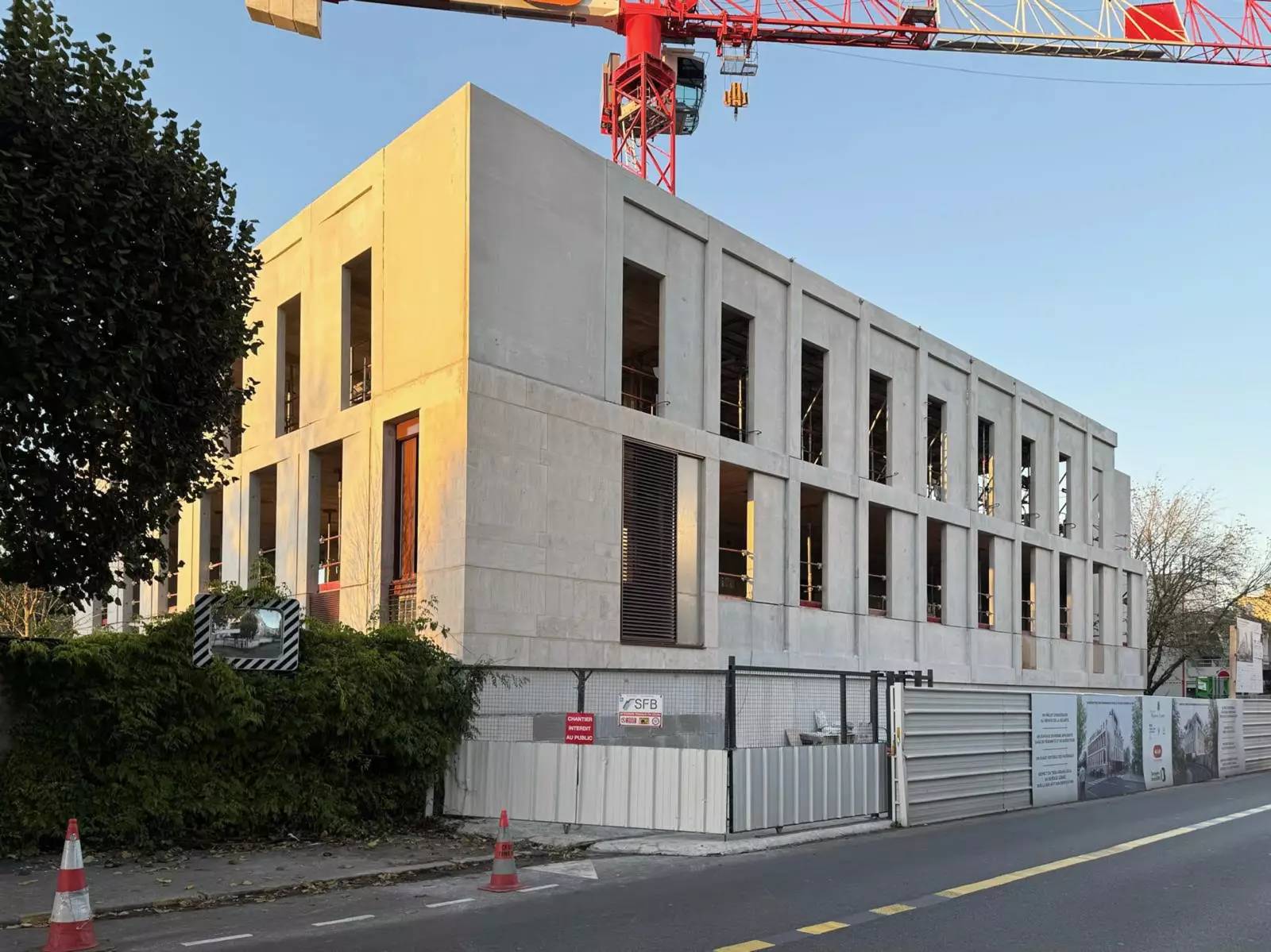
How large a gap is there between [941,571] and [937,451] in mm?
3674

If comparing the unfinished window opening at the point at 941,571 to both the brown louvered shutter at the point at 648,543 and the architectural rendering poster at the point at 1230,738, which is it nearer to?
the architectural rendering poster at the point at 1230,738

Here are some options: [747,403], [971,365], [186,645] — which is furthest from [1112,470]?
[186,645]

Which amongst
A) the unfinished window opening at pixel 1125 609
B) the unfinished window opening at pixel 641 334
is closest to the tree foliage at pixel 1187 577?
the unfinished window opening at pixel 1125 609

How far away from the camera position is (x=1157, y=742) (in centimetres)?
2467

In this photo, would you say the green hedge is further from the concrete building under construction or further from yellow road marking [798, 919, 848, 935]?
yellow road marking [798, 919, 848, 935]

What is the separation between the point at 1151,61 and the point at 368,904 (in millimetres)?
48305

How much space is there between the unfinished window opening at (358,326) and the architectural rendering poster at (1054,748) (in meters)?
14.1

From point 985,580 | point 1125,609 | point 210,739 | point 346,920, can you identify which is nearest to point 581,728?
point 210,739

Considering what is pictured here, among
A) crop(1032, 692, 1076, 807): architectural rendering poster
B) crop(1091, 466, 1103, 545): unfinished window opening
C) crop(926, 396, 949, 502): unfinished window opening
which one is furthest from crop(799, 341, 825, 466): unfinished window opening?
crop(1091, 466, 1103, 545): unfinished window opening

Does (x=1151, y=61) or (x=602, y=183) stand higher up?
(x=1151, y=61)

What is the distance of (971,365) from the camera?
3556cm

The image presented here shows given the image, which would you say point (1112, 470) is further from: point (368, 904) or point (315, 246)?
→ point (368, 904)

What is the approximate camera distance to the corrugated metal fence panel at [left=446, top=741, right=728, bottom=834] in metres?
14.1

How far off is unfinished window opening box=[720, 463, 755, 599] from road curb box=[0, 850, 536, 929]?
41.5 ft
